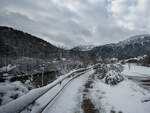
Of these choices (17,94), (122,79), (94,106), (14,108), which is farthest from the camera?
(122,79)

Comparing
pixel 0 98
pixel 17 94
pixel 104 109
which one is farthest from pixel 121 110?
pixel 0 98

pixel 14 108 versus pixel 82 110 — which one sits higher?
pixel 14 108

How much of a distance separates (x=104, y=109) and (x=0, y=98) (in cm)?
459

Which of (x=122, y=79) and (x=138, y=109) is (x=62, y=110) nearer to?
(x=138, y=109)

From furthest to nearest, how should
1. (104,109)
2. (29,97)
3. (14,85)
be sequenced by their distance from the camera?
(104,109)
(14,85)
(29,97)

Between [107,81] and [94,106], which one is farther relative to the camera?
[107,81]

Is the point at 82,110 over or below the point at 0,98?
below

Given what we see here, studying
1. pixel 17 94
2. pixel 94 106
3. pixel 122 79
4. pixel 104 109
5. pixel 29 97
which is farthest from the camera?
pixel 122 79

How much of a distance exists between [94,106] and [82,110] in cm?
90

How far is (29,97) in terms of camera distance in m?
4.76

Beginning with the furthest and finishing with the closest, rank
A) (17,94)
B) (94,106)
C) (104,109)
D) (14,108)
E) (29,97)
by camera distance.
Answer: (94,106)
(104,109)
(17,94)
(29,97)
(14,108)

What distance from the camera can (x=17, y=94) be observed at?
218 inches

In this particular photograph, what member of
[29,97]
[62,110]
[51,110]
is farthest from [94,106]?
[29,97]

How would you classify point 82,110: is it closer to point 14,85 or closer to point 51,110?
point 51,110
